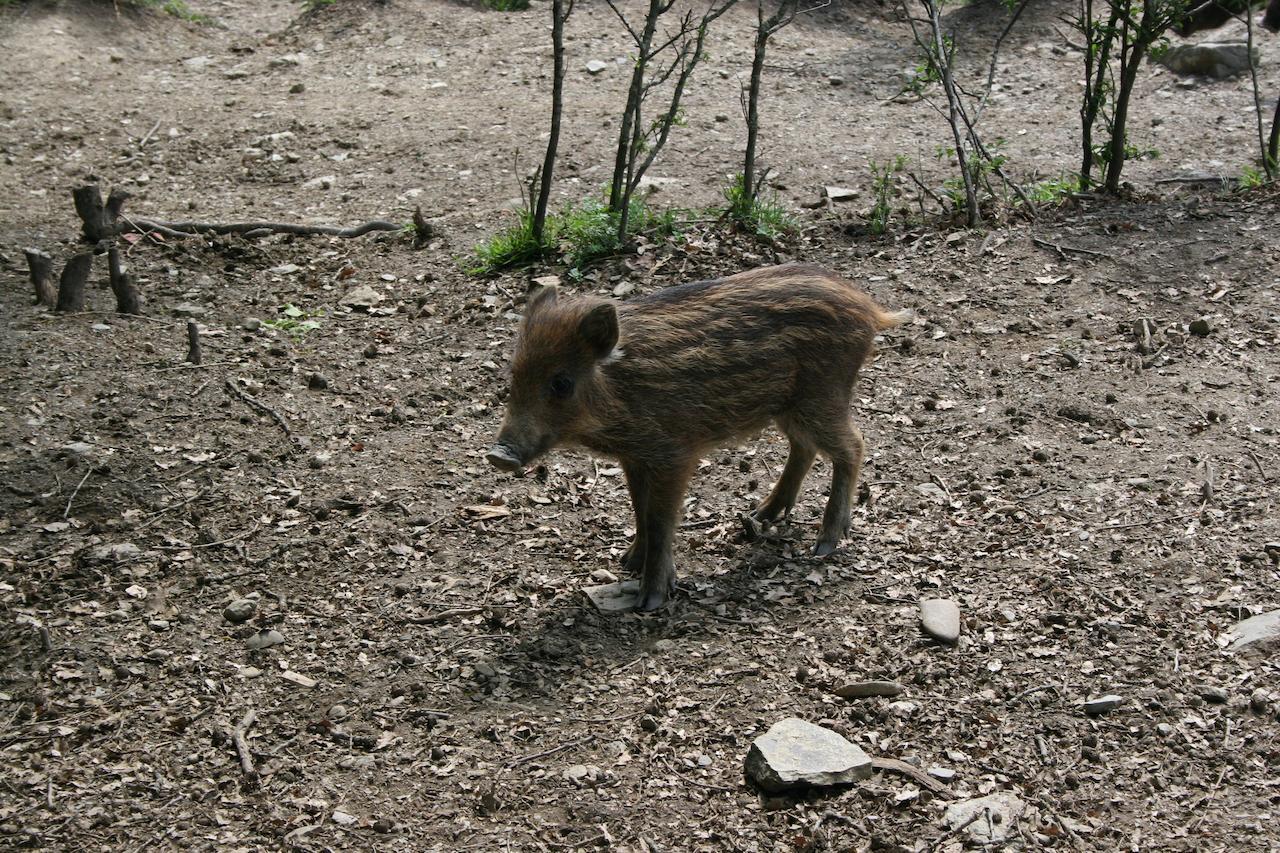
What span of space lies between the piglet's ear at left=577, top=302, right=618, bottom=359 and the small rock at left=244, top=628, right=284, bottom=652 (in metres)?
1.52

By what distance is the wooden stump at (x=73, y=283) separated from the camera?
619 centimetres

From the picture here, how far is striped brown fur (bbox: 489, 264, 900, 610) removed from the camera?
14.9 feet

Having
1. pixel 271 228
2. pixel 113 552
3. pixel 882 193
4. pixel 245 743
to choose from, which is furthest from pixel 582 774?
pixel 271 228

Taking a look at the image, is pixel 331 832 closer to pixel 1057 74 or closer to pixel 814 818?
pixel 814 818

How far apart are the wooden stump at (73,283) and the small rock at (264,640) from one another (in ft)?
8.92

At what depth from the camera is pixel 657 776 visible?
3771 millimetres

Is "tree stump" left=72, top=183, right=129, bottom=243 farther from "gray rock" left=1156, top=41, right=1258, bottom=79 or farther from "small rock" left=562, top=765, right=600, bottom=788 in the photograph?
"gray rock" left=1156, top=41, right=1258, bottom=79

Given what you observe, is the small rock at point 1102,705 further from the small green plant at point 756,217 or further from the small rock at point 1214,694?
the small green plant at point 756,217

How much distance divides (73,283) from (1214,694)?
17.7 feet

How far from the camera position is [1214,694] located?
12.6ft

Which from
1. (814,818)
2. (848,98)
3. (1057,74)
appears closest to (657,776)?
(814,818)

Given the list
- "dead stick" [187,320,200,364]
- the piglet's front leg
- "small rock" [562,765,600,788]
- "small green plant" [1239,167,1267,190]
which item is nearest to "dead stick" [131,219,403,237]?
"dead stick" [187,320,200,364]

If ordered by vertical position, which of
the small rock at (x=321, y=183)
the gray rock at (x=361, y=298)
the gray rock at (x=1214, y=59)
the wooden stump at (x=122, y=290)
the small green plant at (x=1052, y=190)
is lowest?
the gray rock at (x=361, y=298)

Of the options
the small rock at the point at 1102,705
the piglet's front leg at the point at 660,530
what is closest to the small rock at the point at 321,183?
the piglet's front leg at the point at 660,530
